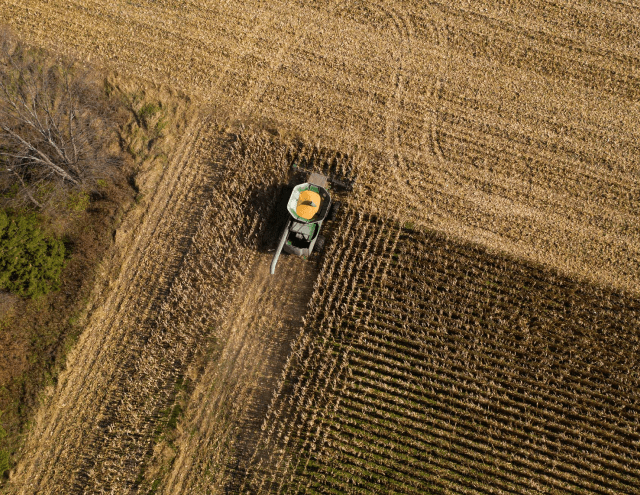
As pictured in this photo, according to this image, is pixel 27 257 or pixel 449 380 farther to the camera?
pixel 449 380

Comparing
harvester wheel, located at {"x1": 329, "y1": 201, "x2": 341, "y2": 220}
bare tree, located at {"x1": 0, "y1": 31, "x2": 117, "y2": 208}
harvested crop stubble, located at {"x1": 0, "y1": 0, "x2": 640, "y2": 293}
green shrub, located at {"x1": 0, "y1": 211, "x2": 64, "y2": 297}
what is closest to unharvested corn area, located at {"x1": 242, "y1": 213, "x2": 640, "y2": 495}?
harvester wheel, located at {"x1": 329, "y1": 201, "x2": 341, "y2": 220}

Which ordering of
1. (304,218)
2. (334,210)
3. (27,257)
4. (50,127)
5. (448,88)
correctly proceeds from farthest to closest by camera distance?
(448,88) < (334,210) < (50,127) < (304,218) < (27,257)

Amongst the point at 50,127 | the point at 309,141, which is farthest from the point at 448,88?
the point at 50,127

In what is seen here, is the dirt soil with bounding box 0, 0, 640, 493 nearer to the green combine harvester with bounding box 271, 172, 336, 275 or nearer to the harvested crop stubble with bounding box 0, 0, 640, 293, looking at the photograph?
the harvested crop stubble with bounding box 0, 0, 640, 293

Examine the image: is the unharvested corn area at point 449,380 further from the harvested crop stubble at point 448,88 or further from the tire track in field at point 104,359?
A: the tire track in field at point 104,359

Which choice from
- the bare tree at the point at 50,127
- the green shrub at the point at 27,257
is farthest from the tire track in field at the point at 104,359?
the bare tree at the point at 50,127

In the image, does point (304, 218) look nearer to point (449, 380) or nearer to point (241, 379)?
point (241, 379)
